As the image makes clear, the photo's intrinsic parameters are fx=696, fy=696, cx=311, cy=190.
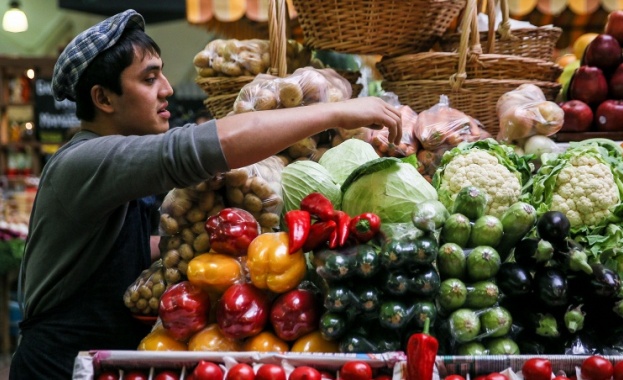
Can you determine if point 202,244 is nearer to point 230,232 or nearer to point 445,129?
point 230,232

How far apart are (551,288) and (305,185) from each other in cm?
72

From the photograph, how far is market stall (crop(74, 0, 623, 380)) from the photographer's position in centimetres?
140

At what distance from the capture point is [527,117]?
225cm

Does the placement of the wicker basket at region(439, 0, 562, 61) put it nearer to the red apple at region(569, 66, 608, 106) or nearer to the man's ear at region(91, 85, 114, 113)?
the red apple at region(569, 66, 608, 106)

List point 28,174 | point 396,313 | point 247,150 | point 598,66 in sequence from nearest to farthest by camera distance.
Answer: point 396,313 < point 247,150 < point 598,66 < point 28,174

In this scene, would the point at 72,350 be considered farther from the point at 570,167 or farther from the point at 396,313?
the point at 570,167

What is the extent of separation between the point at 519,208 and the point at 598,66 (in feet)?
4.53

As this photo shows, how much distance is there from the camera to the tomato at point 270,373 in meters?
1.34

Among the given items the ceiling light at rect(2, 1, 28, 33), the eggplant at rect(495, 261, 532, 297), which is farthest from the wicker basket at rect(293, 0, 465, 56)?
the ceiling light at rect(2, 1, 28, 33)

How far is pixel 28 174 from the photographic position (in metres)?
9.63

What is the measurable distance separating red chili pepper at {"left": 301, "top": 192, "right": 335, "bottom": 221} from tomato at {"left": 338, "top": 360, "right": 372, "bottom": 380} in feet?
1.16

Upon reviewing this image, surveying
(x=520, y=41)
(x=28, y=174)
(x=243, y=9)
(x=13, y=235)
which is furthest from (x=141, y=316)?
(x=28, y=174)

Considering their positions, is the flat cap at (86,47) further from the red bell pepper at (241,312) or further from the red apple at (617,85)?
the red apple at (617,85)

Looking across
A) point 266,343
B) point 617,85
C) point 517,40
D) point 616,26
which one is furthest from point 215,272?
point 616,26
